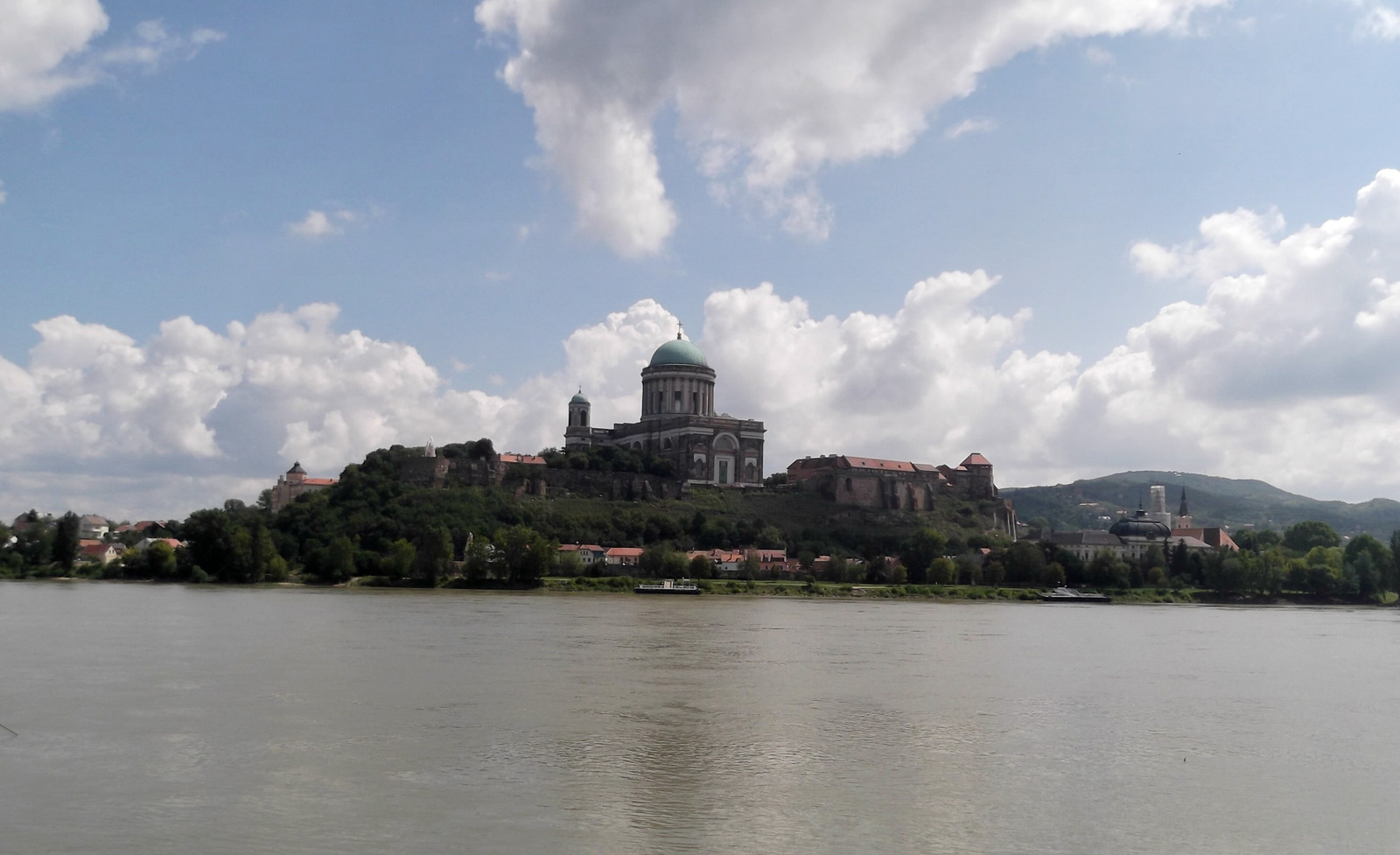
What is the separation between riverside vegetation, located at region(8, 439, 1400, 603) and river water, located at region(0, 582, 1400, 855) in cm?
2925

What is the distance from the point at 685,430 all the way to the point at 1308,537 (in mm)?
54956

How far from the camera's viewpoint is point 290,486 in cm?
9119

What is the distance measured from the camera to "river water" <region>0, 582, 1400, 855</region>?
13.3 meters

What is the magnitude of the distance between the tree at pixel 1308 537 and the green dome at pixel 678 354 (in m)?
53.3

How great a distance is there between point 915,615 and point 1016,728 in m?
33.5

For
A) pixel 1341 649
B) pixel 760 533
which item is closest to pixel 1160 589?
pixel 760 533

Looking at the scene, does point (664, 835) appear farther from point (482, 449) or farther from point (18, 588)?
point (482, 449)

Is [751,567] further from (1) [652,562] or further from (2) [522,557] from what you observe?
(2) [522,557]

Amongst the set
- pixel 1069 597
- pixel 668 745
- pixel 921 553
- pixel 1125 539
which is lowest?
pixel 668 745

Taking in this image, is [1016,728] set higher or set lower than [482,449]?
lower

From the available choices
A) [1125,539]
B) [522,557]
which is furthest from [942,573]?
[1125,539]

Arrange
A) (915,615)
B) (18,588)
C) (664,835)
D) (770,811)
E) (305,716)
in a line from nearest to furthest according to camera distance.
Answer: (664,835)
(770,811)
(305,716)
(915,615)
(18,588)

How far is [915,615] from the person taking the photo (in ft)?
176

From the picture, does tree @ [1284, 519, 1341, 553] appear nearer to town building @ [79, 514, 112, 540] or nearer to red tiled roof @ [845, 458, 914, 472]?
red tiled roof @ [845, 458, 914, 472]
